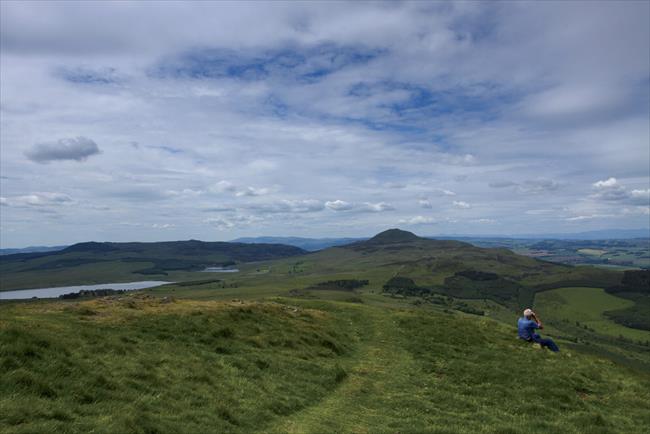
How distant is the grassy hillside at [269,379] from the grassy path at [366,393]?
0.11 m

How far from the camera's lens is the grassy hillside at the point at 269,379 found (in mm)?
16281

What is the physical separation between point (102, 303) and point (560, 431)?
3693cm

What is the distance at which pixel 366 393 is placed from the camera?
81.9 ft

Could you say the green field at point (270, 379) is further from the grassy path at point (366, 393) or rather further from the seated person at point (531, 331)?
the seated person at point (531, 331)

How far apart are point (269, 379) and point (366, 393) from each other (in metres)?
5.91

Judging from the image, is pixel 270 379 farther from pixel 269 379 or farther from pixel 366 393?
pixel 366 393

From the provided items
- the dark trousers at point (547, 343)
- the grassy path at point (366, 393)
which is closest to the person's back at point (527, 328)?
the dark trousers at point (547, 343)

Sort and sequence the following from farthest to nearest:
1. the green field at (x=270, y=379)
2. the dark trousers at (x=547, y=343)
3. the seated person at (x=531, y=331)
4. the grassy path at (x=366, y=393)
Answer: the dark trousers at (x=547, y=343) → the seated person at (x=531, y=331) → the grassy path at (x=366, y=393) → the green field at (x=270, y=379)

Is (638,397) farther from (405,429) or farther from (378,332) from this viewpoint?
(378,332)

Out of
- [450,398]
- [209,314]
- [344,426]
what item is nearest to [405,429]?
[344,426]

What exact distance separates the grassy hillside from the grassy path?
11cm

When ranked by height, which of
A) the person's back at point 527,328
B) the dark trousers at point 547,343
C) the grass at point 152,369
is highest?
the grass at point 152,369

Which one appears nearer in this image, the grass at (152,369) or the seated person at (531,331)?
the grass at (152,369)

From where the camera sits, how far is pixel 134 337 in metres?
26.8
